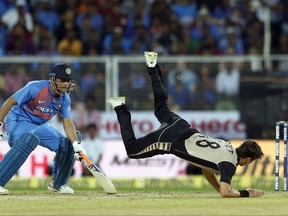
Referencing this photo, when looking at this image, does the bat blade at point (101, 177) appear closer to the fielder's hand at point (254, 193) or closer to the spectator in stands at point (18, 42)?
the fielder's hand at point (254, 193)

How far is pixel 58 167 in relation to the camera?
1366cm

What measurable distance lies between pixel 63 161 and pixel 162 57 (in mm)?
7923

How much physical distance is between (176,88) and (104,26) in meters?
2.64

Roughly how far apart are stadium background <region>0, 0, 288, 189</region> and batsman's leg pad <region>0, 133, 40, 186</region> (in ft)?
22.6

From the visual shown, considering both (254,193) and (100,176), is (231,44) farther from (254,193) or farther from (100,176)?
(254,193)

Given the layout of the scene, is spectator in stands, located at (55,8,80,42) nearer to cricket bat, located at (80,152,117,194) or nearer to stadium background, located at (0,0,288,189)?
stadium background, located at (0,0,288,189)

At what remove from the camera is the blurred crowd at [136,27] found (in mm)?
21953

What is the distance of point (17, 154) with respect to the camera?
42.8 feet

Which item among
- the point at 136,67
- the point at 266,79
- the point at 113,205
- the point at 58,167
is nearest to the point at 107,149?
the point at 136,67

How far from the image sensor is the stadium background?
20.5m

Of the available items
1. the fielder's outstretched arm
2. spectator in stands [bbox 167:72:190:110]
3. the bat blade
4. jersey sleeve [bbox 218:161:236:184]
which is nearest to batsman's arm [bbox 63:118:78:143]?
the bat blade

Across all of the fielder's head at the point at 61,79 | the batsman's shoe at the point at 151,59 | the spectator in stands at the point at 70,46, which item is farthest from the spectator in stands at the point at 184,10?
the fielder's head at the point at 61,79

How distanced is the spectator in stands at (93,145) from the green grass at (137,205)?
6547mm

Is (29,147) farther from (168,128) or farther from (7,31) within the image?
(7,31)
